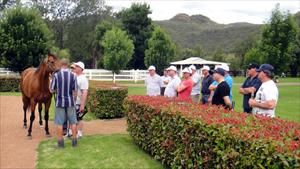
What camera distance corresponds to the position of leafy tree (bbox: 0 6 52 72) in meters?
26.6

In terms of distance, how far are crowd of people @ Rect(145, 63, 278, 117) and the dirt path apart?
1855 millimetres

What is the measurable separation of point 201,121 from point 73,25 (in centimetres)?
5654

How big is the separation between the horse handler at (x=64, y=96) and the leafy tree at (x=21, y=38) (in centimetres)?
2014

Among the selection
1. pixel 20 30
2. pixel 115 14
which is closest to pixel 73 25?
pixel 115 14

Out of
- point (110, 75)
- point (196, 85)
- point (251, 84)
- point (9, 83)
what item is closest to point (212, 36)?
point (110, 75)

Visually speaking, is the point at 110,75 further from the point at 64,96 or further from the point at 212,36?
the point at 212,36

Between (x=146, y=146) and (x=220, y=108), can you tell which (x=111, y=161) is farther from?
(x=220, y=108)

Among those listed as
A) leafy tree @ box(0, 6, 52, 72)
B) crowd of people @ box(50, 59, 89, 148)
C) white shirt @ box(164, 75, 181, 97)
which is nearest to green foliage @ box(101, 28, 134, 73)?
leafy tree @ box(0, 6, 52, 72)

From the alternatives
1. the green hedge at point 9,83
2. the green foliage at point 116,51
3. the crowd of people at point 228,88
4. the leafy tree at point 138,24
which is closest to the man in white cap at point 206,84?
the crowd of people at point 228,88

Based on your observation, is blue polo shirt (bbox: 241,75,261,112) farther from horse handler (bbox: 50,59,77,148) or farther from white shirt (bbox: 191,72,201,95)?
horse handler (bbox: 50,59,77,148)

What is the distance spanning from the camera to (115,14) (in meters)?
60.1

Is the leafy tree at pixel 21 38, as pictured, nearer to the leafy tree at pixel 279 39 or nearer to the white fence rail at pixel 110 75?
the white fence rail at pixel 110 75

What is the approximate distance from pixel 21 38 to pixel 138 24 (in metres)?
20.3

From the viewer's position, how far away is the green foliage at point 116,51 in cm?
3425
